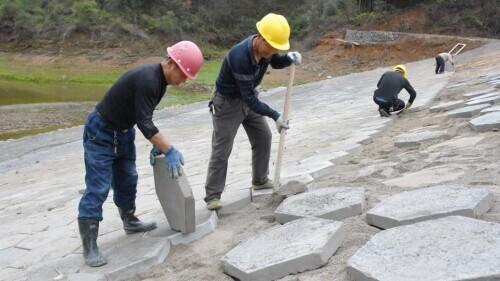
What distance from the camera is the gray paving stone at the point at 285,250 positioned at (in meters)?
3.03

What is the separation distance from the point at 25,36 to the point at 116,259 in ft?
117

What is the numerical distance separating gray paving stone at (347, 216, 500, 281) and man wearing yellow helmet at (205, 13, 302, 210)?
160 cm

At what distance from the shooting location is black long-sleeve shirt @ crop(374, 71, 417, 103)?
910cm

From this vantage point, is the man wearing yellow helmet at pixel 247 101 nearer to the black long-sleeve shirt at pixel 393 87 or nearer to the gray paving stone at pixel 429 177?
the gray paving stone at pixel 429 177

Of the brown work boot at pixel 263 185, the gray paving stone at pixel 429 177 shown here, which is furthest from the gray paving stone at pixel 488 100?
the brown work boot at pixel 263 185

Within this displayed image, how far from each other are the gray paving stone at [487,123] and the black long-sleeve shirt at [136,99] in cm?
319

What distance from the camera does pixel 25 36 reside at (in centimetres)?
3606

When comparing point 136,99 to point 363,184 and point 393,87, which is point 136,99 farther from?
point 393,87

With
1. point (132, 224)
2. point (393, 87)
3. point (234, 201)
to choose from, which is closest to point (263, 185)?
point (234, 201)

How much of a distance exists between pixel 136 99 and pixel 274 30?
114 cm

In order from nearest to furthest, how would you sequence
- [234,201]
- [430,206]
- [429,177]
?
[430,206] → [429,177] → [234,201]

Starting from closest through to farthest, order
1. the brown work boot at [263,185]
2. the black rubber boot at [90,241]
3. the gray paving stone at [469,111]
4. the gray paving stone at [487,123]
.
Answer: the black rubber boot at [90,241] < the brown work boot at [263,185] < the gray paving stone at [487,123] < the gray paving stone at [469,111]

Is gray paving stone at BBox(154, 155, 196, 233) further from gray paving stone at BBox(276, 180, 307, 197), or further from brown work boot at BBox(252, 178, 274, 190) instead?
brown work boot at BBox(252, 178, 274, 190)

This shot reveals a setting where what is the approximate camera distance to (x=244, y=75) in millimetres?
4156
